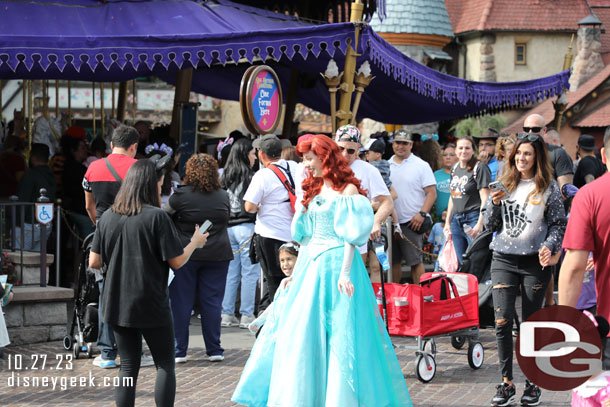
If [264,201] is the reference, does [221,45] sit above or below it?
above

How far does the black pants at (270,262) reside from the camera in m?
8.76

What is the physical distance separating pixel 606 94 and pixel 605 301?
37299 millimetres

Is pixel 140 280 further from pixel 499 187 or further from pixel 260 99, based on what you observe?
pixel 260 99

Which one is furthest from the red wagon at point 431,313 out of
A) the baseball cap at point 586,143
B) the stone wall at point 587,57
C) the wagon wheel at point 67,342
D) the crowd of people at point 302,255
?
the stone wall at point 587,57

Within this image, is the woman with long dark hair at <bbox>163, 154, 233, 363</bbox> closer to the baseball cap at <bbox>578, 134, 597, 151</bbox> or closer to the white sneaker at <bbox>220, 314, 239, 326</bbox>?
the white sneaker at <bbox>220, 314, 239, 326</bbox>

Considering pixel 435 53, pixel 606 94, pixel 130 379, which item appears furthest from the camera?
pixel 606 94

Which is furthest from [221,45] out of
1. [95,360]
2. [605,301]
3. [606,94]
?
[606,94]

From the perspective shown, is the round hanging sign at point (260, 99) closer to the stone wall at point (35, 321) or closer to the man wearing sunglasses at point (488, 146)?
the man wearing sunglasses at point (488, 146)

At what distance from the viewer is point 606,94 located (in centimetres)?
3959

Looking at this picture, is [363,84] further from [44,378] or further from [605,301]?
[605,301]

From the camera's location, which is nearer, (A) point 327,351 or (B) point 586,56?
(A) point 327,351

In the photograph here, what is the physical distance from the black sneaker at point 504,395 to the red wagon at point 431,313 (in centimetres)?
88

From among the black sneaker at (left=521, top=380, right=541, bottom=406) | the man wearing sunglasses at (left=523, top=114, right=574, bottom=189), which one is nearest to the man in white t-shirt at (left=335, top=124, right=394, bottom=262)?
the man wearing sunglasses at (left=523, top=114, right=574, bottom=189)

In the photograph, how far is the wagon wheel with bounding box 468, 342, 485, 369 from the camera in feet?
26.6
